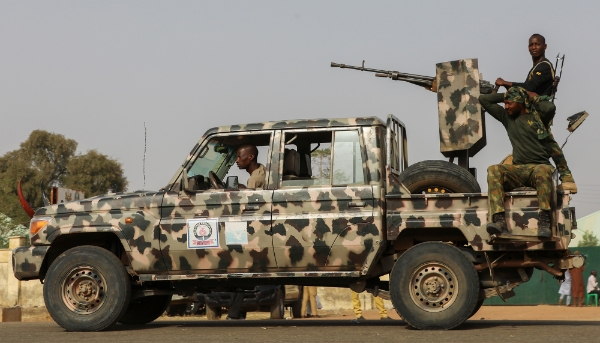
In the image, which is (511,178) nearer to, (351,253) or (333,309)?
(351,253)

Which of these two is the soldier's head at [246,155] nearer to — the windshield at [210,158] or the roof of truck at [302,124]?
the windshield at [210,158]

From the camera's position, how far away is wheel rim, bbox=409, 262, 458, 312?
895 cm

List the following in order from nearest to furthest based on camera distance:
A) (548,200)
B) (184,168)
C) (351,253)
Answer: (548,200) < (351,253) < (184,168)

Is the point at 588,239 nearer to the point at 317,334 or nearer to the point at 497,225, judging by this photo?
the point at 497,225

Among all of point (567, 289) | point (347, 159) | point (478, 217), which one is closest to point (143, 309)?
point (347, 159)

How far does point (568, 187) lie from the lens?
29.2 feet

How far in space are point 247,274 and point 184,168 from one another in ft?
4.42

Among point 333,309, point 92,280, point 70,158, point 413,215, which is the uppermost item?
point 70,158

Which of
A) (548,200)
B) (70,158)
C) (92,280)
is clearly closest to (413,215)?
(548,200)

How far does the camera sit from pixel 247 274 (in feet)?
30.8

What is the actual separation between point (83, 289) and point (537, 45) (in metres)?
5.59

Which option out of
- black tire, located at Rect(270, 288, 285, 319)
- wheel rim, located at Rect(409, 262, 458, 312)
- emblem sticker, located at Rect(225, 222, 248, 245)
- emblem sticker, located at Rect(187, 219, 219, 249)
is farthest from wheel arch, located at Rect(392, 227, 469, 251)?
black tire, located at Rect(270, 288, 285, 319)

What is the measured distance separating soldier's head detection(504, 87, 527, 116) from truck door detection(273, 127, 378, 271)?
1571 millimetres

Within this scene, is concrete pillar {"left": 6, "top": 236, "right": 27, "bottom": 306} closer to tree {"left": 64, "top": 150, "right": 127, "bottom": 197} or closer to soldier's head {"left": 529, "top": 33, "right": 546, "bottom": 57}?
soldier's head {"left": 529, "top": 33, "right": 546, "bottom": 57}
